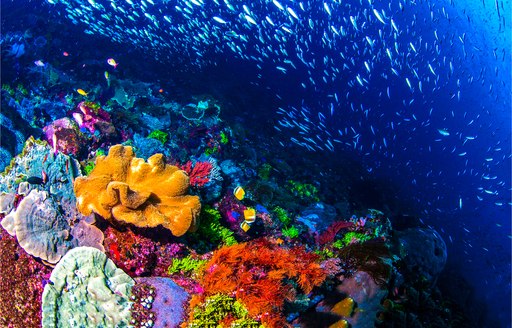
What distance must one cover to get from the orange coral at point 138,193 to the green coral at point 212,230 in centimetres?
168

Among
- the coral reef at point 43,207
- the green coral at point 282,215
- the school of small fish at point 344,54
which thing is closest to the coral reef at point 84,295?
the coral reef at point 43,207

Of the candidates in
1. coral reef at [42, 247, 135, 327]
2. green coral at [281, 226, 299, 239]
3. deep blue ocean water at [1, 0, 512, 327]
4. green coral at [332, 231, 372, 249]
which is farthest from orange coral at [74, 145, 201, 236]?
deep blue ocean water at [1, 0, 512, 327]

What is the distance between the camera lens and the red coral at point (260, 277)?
3346mm

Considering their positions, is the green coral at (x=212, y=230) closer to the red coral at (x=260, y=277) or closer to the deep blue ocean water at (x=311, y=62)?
the red coral at (x=260, y=277)

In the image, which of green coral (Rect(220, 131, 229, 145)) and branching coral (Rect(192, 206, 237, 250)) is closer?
branching coral (Rect(192, 206, 237, 250))

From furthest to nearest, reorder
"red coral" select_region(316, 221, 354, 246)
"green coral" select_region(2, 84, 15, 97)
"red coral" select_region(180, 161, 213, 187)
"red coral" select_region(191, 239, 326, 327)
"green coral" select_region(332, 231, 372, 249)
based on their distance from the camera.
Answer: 1. "green coral" select_region(2, 84, 15, 97)
2. "red coral" select_region(316, 221, 354, 246)
3. "green coral" select_region(332, 231, 372, 249)
4. "red coral" select_region(180, 161, 213, 187)
5. "red coral" select_region(191, 239, 326, 327)

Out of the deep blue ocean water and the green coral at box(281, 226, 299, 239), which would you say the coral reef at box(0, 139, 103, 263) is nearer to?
the green coral at box(281, 226, 299, 239)

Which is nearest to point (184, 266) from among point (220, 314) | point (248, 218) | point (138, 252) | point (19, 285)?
point (138, 252)

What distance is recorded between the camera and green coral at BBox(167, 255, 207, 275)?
459 cm

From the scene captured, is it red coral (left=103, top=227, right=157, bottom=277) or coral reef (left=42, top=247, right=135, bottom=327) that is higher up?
coral reef (left=42, top=247, right=135, bottom=327)

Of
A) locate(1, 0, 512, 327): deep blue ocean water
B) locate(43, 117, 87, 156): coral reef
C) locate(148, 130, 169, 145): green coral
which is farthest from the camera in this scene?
locate(1, 0, 512, 327): deep blue ocean water

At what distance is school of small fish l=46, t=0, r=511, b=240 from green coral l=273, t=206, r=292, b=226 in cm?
373

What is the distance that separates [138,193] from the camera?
4102 millimetres

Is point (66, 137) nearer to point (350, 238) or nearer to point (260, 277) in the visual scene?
point (260, 277)
